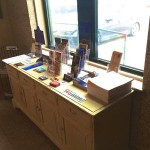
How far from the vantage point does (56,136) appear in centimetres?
184

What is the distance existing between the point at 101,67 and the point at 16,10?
170cm

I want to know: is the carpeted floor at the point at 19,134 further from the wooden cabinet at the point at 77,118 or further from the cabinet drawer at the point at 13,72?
the cabinet drawer at the point at 13,72

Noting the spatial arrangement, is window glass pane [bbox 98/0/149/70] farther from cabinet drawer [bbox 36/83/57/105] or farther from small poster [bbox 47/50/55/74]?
cabinet drawer [bbox 36/83/57/105]

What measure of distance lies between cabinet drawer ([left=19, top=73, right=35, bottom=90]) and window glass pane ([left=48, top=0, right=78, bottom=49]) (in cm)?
71

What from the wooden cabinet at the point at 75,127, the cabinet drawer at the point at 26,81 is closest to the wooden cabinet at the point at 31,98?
the cabinet drawer at the point at 26,81

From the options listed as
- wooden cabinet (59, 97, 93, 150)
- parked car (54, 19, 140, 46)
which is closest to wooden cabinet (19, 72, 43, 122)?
wooden cabinet (59, 97, 93, 150)

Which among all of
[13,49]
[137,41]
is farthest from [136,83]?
[13,49]

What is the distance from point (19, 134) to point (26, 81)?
64cm

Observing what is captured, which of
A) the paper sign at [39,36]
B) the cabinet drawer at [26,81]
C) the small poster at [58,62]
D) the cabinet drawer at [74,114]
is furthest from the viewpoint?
the paper sign at [39,36]

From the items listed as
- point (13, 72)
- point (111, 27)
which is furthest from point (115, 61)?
point (13, 72)

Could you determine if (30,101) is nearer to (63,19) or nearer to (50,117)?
(50,117)

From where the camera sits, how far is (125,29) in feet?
5.96

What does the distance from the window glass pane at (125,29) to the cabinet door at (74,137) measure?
77 centimetres

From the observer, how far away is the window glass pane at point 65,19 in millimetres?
2260
